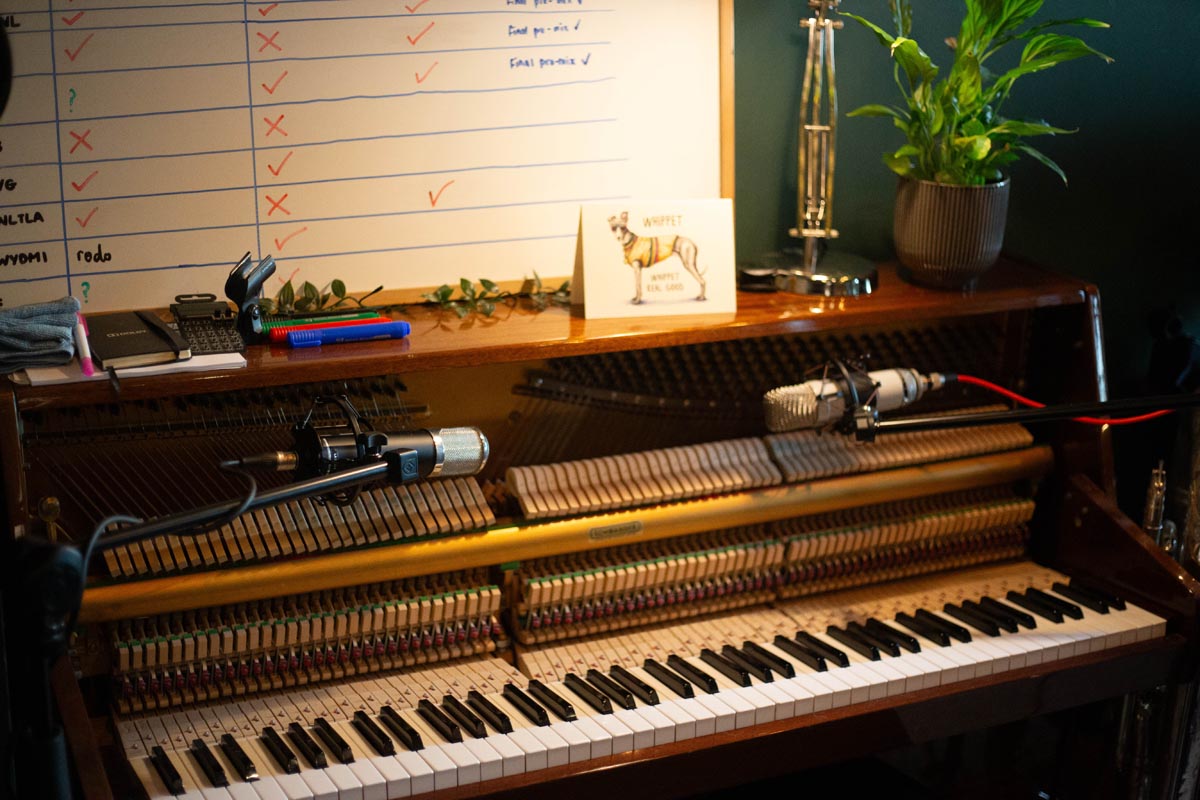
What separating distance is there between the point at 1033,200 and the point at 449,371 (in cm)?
169

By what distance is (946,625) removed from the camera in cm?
269

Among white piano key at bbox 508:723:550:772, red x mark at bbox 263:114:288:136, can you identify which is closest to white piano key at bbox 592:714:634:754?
white piano key at bbox 508:723:550:772

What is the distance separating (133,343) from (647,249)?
40.2 inches

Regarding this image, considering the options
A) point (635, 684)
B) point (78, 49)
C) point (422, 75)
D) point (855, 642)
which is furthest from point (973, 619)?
point (78, 49)

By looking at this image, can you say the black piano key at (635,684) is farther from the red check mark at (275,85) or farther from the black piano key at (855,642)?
the red check mark at (275,85)

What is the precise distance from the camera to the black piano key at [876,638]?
259 cm

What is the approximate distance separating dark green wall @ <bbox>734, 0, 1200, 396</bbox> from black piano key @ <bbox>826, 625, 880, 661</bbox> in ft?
3.08

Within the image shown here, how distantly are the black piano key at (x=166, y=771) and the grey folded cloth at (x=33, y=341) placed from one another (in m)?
0.70

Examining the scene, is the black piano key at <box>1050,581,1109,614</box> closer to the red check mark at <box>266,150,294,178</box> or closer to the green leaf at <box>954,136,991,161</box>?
the green leaf at <box>954,136,991,161</box>

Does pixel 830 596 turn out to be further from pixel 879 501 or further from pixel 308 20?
pixel 308 20

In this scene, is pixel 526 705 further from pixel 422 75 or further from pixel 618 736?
pixel 422 75

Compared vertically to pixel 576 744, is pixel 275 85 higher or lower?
higher

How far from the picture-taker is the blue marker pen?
2367mm

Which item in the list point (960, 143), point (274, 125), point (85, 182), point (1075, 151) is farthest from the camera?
point (1075, 151)
